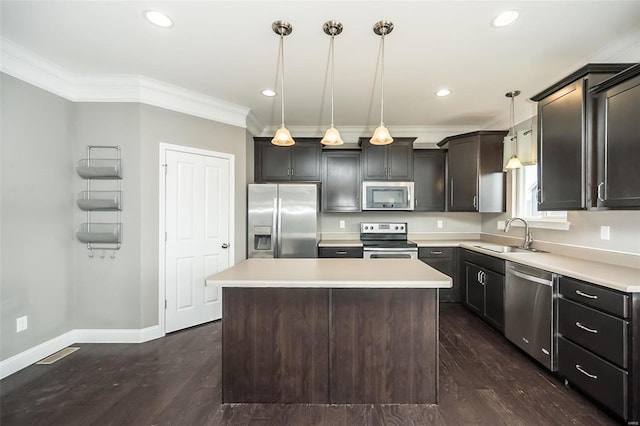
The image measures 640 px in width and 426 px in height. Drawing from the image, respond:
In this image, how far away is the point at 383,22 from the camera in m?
1.97

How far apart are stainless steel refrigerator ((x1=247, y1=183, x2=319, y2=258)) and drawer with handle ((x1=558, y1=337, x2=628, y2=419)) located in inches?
104

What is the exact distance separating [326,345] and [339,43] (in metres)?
2.30

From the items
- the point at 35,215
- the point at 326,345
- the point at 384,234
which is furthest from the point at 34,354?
the point at 384,234

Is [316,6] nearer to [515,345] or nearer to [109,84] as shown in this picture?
[109,84]

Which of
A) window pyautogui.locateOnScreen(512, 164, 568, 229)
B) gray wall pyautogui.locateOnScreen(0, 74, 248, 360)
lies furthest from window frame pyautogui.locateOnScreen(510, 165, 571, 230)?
gray wall pyautogui.locateOnScreen(0, 74, 248, 360)

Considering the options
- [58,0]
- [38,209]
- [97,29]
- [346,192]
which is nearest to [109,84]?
[97,29]

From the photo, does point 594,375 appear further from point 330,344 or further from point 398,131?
point 398,131

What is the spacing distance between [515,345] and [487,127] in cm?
312

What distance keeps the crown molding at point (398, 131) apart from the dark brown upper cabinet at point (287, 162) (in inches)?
13.4

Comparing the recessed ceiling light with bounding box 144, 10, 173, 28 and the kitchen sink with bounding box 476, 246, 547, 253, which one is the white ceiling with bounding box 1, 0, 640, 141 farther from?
the kitchen sink with bounding box 476, 246, 547, 253

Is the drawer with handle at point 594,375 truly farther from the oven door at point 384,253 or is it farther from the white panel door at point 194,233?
the white panel door at point 194,233

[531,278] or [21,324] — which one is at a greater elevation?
[531,278]

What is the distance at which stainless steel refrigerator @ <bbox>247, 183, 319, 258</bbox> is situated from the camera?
3.79 metres

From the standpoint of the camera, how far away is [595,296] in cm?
189
